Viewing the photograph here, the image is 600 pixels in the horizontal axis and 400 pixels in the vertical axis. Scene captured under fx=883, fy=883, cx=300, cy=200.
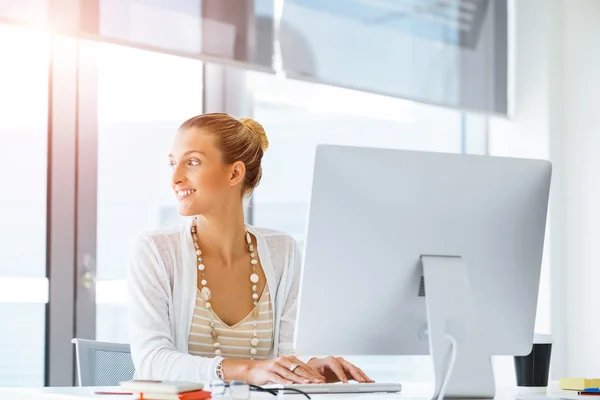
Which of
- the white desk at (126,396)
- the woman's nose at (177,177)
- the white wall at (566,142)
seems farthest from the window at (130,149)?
the white wall at (566,142)

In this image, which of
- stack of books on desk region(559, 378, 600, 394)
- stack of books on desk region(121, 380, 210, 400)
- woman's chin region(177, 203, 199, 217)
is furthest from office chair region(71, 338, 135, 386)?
stack of books on desk region(559, 378, 600, 394)

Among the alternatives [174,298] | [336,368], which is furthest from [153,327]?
[336,368]

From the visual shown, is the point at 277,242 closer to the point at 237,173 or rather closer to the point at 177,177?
the point at 237,173

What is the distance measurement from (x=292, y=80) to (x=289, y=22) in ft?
0.96

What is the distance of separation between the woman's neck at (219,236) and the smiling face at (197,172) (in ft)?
0.16

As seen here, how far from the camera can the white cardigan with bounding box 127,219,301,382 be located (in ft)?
6.91

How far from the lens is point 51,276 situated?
335cm

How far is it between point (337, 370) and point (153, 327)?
0.48m

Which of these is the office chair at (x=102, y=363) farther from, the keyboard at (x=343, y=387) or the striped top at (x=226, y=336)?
the keyboard at (x=343, y=387)

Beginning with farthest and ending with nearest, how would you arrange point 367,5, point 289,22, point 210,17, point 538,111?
point 538,111, point 367,5, point 289,22, point 210,17

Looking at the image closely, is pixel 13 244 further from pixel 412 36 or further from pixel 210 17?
pixel 412 36

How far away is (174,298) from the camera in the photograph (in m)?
2.32

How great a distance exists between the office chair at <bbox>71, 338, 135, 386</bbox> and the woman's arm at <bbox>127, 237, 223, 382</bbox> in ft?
0.37

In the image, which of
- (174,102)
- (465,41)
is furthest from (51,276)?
(465,41)
